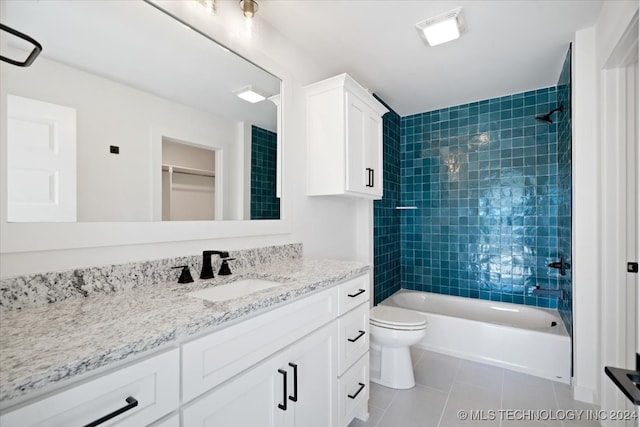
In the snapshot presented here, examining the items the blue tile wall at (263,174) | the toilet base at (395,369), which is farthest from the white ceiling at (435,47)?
the toilet base at (395,369)

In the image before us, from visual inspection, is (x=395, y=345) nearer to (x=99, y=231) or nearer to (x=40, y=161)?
(x=99, y=231)

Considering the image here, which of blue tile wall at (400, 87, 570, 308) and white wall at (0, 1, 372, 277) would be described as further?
blue tile wall at (400, 87, 570, 308)

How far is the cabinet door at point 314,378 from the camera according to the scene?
1.13m

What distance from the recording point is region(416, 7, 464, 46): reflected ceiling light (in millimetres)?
1746

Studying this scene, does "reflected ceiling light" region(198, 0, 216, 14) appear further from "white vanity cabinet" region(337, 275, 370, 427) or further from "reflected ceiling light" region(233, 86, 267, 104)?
"white vanity cabinet" region(337, 275, 370, 427)

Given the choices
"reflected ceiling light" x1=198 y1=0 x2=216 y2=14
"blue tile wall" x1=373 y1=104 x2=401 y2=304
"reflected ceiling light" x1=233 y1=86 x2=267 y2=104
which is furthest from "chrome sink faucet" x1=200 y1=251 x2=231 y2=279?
"blue tile wall" x1=373 y1=104 x2=401 y2=304

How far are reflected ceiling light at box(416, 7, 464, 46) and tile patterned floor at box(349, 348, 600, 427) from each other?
2340 millimetres

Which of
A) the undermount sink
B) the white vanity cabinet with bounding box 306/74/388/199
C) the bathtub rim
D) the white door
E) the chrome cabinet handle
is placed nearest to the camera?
the white door

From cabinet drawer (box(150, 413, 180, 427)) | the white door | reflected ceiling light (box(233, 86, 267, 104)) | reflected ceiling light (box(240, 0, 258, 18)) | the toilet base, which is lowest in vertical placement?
the toilet base

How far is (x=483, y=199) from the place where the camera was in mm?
3061

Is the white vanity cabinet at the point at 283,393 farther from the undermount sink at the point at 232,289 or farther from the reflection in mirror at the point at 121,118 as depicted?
the reflection in mirror at the point at 121,118

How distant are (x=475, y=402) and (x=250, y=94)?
2.36 metres

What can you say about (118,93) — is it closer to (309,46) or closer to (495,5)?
(309,46)

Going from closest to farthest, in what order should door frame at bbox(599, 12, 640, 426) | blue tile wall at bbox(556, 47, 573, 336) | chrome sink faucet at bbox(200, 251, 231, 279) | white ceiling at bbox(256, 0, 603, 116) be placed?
chrome sink faucet at bbox(200, 251, 231, 279) → door frame at bbox(599, 12, 640, 426) → white ceiling at bbox(256, 0, 603, 116) → blue tile wall at bbox(556, 47, 573, 336)
